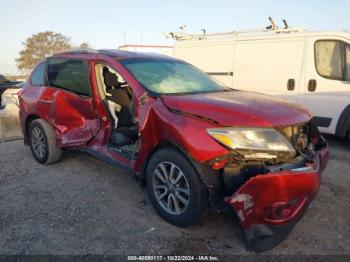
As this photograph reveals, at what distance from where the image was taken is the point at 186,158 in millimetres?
2990

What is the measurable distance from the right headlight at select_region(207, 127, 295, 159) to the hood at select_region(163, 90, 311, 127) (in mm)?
60

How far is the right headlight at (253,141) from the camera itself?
9.05 ft

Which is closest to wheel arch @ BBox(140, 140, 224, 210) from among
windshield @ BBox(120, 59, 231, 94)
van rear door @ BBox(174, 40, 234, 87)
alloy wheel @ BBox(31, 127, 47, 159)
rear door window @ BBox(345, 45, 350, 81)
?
windshield @ BBox(120, 59, 231, 94)

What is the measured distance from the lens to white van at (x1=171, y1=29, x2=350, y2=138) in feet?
19.9

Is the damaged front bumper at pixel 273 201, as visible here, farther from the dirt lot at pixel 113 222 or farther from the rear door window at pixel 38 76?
the rear door window at pixel 38 76

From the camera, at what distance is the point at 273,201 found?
260 centimetres

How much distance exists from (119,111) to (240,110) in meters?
2.15

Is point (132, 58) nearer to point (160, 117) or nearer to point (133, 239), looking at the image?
point (160, 117)

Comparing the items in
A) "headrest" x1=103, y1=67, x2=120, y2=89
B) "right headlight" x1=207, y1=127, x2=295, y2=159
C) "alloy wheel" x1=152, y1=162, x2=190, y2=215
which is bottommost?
"alloy wheel" x1=152, y1=162, x2=190, y2=215

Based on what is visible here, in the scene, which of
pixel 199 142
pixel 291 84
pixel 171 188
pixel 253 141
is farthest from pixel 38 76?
pixel 291 84

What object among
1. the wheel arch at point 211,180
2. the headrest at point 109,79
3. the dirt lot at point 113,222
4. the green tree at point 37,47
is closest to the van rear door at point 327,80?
the dirt lot at point 113,222

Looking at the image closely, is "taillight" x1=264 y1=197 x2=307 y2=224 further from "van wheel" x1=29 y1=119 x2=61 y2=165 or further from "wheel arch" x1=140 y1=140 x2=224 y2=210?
"van wheel" x1=29 y1=119 x2=61 y2=165

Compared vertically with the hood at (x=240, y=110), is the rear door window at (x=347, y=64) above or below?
above

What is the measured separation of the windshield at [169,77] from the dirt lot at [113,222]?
1350mm
